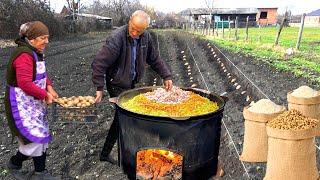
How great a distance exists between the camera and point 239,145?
5770 mm

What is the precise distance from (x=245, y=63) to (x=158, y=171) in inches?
396

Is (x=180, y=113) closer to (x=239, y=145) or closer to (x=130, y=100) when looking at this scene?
(x=130, y=100)

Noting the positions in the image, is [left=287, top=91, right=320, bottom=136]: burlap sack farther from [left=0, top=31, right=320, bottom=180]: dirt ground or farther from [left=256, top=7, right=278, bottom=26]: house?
[left=256, top=7, right=278, bottom=26]: house

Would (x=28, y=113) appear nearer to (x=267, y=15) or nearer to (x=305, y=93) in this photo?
(x=305, y=93)

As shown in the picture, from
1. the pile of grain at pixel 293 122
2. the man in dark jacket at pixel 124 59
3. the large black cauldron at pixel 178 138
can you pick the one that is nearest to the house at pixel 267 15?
the man in dark jacket at pixel 124 59

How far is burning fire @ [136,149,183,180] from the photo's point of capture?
4.09 metres

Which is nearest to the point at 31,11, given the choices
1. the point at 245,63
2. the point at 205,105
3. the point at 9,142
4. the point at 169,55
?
the point at 169,55

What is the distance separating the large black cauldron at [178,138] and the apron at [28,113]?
88 cm

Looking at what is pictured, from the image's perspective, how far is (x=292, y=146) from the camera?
12.8 feet

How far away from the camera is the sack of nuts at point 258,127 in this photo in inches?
183

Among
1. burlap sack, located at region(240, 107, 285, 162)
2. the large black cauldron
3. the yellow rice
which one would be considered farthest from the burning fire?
burlap sack, located at region(240, 107, 285, 162)

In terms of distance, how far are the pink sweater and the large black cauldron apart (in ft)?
3.00

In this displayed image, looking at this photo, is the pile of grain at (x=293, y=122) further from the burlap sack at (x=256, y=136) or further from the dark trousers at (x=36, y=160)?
the dark trousers at (x=36, y=160)

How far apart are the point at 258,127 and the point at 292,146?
2.71 ft
